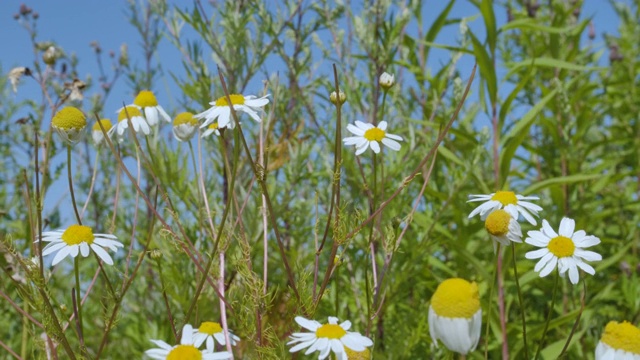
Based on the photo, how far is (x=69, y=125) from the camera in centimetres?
96

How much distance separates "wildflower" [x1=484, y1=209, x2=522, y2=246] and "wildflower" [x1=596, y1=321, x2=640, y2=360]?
0.52ft

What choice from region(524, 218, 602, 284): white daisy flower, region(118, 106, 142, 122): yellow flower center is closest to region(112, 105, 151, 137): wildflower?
region(118, 106, 142, 122): yellow flower center

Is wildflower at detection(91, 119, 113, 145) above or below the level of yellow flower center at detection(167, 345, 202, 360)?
above

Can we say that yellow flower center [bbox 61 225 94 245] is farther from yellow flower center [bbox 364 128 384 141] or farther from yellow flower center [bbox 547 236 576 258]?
yellow flower center [bbox 547 236 576 258]

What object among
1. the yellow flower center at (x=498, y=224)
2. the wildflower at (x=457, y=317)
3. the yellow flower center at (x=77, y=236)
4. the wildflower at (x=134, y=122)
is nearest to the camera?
the wildflower at (x=457, y=317)

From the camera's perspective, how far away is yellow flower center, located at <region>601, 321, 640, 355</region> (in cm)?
83

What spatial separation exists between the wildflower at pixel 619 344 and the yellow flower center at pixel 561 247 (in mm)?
125

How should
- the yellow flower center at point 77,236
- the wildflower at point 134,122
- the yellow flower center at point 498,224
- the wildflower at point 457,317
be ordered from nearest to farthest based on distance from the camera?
the wildflower at point 457,317 < the yellow flower center at point 498,224 < the yellow flower center at point 77,236 < the wildflower at point 134,122

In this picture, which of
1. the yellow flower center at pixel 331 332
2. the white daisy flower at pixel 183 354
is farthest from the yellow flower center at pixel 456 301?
the white daisy flower at pixel 183 354

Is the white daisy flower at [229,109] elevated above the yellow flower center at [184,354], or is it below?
above

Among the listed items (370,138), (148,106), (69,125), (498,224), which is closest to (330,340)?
(498,224)

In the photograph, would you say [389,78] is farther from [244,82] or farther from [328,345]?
[244,82]

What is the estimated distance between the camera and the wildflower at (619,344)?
2.71 ft

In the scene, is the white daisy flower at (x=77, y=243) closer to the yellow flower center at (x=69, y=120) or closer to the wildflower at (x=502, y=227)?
the yellow flower center at (x=69, y=120)
